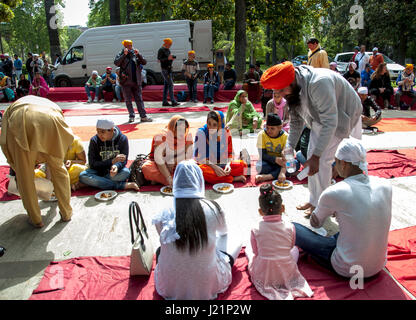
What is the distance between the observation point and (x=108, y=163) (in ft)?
14.1

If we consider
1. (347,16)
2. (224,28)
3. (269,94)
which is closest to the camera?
(269,94)

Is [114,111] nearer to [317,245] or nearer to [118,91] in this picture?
[118,91]

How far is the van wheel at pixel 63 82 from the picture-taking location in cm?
1526

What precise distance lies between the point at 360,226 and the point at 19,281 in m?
2.78

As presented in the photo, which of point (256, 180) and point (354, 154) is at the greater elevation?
point (354, 154)

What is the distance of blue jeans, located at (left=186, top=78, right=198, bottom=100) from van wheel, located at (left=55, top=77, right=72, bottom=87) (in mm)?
7021

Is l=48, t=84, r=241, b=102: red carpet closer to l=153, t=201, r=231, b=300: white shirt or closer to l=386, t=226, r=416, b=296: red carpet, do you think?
l=386, t=226, r=416, b=296: red carpet

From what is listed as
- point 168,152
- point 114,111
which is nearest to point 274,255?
point 168,152

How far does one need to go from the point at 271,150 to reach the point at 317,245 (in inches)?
89.0

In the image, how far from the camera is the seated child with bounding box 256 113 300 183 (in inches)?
178

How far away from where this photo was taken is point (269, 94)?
8.77 metres

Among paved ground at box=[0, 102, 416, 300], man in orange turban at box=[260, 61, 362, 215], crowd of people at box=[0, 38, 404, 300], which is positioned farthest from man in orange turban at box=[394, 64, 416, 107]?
man in orange turban at box=[260, 61, 362, 215]

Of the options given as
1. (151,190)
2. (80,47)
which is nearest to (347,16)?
(80,47)
